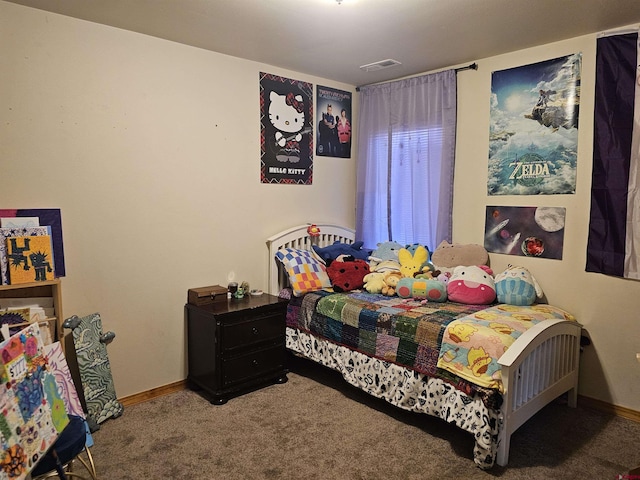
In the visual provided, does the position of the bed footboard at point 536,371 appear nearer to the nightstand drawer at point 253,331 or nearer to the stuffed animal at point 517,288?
the stuffed animal at point 517,288

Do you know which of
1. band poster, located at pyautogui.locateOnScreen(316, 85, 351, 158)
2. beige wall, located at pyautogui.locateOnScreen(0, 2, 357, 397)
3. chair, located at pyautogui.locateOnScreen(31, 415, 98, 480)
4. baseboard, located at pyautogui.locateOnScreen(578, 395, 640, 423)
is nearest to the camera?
chair, located at pyautogui.locateOnScreen(31, 415, 98, 480)

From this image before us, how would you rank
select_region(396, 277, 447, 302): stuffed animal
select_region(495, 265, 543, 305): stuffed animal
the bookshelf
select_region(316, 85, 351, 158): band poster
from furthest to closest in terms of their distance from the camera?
select_region(316, 85, 351, 158): band poster, select_region(396, 277, 447, 302): stuffed animal, select_region(495, 265, 543, 305): stuffed animal, the bookshelf

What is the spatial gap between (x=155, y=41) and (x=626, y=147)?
316cm

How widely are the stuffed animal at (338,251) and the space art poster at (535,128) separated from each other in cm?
120

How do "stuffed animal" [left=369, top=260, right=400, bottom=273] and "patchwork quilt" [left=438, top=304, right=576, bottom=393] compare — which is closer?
"patchwork quilt" [left=438, top=304, right=576, bottom=393]

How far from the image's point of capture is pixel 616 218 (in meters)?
2.84

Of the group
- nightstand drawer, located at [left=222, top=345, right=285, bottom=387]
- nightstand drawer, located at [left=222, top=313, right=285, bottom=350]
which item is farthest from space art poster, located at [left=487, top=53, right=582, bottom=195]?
nightstand drawer, located at [left=222, top=345, right=285, bottom=387]

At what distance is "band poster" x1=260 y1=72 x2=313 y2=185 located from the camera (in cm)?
368

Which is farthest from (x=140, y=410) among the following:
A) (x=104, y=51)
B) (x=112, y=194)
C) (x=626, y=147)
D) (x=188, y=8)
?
(x=626, y=147)

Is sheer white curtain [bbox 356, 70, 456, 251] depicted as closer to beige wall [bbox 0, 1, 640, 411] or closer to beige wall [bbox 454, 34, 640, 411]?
beige wall [bbox 0, 1, 640, 411]

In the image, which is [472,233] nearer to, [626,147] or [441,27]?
[626,147]

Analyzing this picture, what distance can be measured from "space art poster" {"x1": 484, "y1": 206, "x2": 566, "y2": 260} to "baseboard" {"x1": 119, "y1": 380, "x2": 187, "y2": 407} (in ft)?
8.46

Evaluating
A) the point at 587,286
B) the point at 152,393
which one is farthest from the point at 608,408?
the point at 152,393

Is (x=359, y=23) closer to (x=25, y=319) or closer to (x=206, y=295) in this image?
(x=206, y=295)
